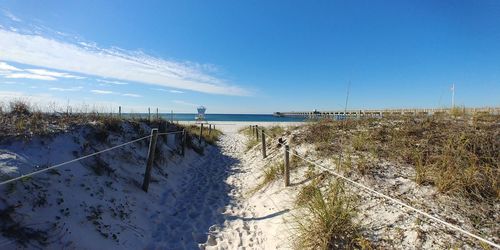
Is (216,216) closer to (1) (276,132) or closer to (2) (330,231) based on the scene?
(2) (330,231)

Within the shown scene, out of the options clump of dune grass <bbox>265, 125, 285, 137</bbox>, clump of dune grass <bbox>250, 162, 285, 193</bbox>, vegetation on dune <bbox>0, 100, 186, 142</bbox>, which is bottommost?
clump of dune grass <bbox>250, 162, 285, 193</bbox>

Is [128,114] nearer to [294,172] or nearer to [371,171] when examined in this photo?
[294,172]

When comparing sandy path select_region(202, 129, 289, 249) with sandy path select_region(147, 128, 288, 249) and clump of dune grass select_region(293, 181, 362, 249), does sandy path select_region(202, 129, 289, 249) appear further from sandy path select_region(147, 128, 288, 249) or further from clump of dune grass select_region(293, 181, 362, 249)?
clump of dune grass select_region(293, 181, 362, 249)

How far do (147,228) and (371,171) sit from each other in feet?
15.4

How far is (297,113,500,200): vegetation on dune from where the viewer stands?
16.2ft

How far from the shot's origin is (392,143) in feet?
24.8

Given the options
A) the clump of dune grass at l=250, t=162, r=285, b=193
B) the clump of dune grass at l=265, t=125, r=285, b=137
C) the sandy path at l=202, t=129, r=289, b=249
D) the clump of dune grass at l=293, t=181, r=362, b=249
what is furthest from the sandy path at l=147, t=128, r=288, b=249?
the clump of dune grass at l=265, t=125, r=285, b=137

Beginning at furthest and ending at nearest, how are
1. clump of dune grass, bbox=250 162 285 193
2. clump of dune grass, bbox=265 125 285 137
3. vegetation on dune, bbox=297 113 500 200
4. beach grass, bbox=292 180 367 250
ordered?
clump of dune grass, bbox=265 125 285 137, clump of dune grass, bbox=250 162 285 193, vegetation on dune, bbox=297 113 500 200, beach grass, bbox=292 180 367 250

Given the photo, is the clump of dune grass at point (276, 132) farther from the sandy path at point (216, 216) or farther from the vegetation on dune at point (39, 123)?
the vegetation on dune at point (39, 123)

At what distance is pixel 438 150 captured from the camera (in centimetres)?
652

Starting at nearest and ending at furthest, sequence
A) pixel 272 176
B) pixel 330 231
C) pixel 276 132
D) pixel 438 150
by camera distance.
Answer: pixel 330 231, pixel 438 150, pixel 272 176, pixel 276 132

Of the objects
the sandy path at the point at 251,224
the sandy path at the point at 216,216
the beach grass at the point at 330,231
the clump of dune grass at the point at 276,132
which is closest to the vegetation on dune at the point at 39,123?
the sandy path at the point at 216,216

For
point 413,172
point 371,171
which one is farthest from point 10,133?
point 413,172

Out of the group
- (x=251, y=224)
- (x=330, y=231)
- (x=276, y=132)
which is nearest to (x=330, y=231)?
(x=330, y=231)
